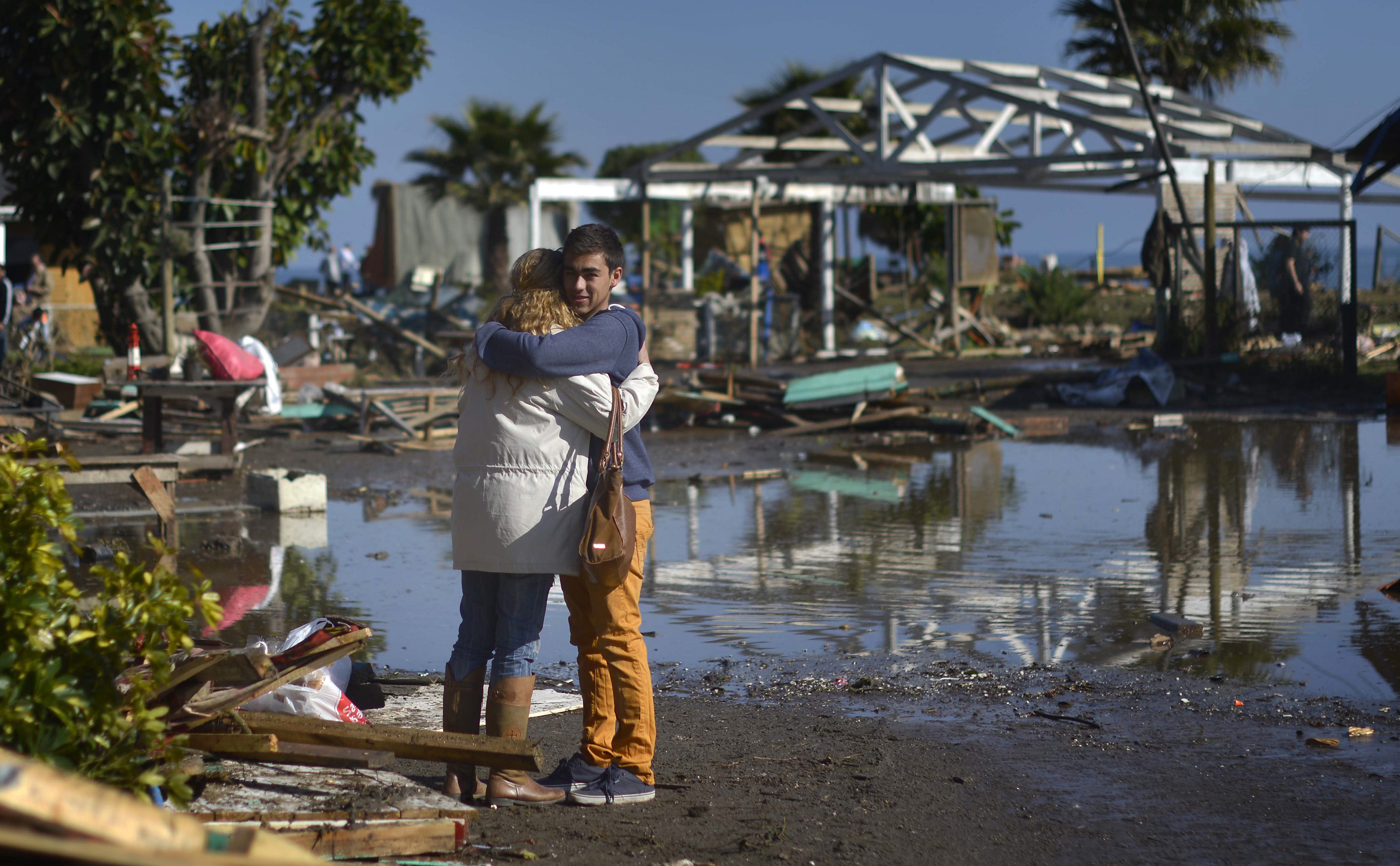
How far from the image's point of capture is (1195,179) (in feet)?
64.2

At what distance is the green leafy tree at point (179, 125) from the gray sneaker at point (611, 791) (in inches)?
545

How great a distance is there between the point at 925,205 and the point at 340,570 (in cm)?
2353

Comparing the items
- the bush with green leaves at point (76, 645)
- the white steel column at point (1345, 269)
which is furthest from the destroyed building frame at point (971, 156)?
the bush with green leaves at point (76, 645)

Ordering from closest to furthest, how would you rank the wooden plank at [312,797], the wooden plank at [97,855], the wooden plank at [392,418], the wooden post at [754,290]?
the wooden plank at [97,855], the wooden plank at [312,797], the wooden plank at [392,418], the wooden post at [754,290]

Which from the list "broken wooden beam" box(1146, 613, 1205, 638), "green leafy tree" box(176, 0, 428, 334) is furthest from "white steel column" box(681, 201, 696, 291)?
"broken wooden beam" box(1146, 613, 1205, 638)

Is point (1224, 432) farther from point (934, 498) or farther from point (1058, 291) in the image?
point (1058, 291)

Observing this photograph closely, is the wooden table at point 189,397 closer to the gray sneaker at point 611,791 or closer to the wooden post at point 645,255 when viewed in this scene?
the gray sneaker at point 611,791

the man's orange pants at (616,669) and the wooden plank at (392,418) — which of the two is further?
the wooden plank at (392,418)

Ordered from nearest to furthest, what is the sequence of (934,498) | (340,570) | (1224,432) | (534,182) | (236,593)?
1. (236,593)
2. (340,570)
3. (934,498)
4. (1224,432)
5. (534,182)

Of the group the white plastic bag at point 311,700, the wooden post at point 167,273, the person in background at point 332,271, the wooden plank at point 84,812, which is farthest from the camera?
the person in background at point 332,271

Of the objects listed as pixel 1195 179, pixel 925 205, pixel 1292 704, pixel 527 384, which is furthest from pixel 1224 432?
pixel 925 205

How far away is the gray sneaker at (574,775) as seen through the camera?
13.1ft

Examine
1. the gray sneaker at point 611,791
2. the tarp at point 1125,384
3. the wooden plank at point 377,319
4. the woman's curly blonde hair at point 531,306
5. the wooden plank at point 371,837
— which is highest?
the wooden plank at point 377,319

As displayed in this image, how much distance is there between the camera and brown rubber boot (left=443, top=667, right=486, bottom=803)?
13.1 feet
